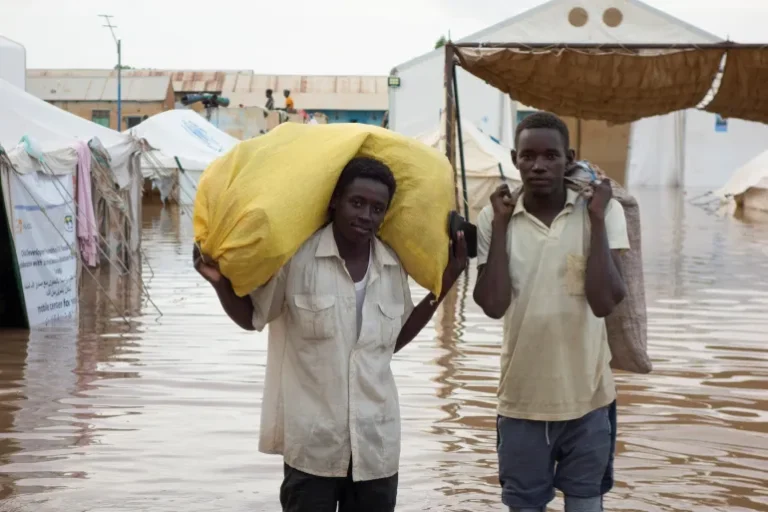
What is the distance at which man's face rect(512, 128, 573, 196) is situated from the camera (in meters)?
3.32

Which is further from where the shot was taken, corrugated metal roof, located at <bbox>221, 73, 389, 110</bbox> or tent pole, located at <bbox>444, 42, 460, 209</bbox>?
corrugated metal roof, located at <bbox>221, 73, 389, 110</bbox>

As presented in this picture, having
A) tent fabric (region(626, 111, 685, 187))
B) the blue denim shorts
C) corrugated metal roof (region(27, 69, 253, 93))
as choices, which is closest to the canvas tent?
the blue denim shorts

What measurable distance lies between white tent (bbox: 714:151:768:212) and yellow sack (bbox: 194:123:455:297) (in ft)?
79.3

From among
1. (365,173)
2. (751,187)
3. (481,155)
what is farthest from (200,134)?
(365,173)

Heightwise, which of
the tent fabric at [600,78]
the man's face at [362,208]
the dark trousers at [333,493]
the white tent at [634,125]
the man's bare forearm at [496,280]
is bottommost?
the dark trousers at [333,493]

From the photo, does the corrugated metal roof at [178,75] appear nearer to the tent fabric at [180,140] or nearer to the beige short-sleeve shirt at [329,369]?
the tent fabric at [180,140]

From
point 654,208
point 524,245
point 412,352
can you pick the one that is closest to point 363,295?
point 524,245

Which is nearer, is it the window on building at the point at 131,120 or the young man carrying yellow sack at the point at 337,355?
the young man carrying yellow sack at the point at 337,355

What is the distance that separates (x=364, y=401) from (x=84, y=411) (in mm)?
3773

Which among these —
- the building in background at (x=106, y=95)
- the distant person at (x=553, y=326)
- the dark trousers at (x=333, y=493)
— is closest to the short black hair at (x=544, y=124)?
the distant person at (x=553, y=326)

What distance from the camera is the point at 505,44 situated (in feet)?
34.3

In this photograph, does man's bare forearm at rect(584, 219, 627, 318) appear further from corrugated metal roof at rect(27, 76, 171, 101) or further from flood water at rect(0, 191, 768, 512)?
corrugated metal roof at rect(27, 76, 171, 101)

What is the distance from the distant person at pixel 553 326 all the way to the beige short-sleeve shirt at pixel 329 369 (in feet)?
1.38

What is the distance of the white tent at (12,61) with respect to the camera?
3072 centimetres
